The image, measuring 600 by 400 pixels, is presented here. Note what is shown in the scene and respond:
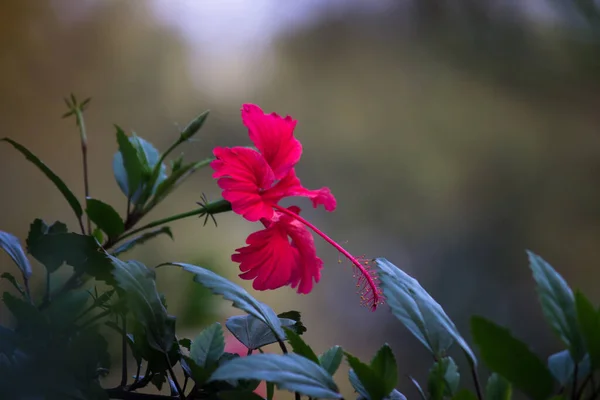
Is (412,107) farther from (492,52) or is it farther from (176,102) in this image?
(176,102)

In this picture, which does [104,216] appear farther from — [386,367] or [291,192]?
[386,367]

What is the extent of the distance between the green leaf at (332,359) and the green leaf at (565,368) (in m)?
0.17

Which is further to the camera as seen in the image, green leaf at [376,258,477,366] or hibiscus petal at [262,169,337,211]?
hibiscus petal at [262,169,337,211]

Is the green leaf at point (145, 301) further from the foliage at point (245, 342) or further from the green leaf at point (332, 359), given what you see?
the green leaf at point (332, 359)

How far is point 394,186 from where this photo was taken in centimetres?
154

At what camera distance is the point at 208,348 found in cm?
47

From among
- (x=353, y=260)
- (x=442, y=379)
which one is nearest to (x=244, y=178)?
(x=353, y=260)

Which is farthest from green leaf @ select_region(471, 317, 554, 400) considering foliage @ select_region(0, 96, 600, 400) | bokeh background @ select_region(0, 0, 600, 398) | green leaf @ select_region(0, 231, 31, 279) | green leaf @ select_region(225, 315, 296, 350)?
bokeh background @ select_region(0, 0, 600, 398)

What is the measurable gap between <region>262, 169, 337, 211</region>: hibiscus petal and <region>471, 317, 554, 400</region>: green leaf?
0.29 m

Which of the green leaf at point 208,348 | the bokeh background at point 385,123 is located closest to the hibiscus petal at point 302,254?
the green leaf at point 208,348

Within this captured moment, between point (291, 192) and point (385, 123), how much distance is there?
3.36 ft

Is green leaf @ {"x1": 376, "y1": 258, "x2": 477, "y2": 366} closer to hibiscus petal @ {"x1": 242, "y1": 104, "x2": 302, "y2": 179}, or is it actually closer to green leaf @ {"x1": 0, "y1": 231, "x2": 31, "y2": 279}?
hibiscus petal @ {"x1": 242, "y1": 104, "x2": 302, "y2": 179}

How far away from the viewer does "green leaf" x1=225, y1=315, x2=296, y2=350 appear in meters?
0.49

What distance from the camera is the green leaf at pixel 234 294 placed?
40 centimetres
